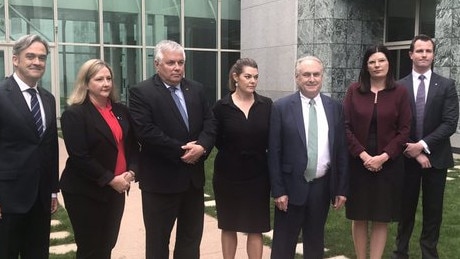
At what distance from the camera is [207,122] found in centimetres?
384

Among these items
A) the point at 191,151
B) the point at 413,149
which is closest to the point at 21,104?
the point at 191,151

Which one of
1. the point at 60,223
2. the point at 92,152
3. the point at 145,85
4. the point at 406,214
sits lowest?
the point at 60,223

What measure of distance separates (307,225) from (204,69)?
1518cm

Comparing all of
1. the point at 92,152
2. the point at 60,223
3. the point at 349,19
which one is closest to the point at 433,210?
the point at 92,152

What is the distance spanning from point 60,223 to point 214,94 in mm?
13293

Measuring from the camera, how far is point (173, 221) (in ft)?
12.6

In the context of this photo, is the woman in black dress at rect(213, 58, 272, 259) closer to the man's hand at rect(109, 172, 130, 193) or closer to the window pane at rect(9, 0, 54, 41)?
the man's hand at rect(109, 172, 130, 193)

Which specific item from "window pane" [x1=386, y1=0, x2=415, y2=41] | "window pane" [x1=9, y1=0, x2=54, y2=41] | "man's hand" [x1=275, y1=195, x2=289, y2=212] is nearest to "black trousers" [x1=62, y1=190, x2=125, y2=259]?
"man's hand" [x1=275, y1=195, x2=289, y2=212]

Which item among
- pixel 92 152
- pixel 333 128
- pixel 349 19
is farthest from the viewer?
pixel 349 19

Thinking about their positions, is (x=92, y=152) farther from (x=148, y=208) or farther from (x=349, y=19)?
(x=349, y=19)

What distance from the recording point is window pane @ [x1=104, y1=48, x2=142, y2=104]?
17.2 metres

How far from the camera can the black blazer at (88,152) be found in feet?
11.0

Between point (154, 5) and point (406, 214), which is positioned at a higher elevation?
point (154, 5)

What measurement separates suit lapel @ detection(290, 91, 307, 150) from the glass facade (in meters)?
13.8
